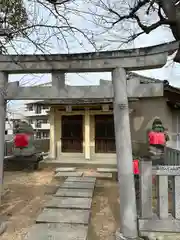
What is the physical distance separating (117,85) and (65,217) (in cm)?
269

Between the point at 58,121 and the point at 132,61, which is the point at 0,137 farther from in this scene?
the point at 58,121

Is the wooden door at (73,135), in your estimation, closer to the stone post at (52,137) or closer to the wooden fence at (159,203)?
the stone post at (52,137)

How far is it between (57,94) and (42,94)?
0.27 metres

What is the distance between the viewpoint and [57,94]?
409 centimetres

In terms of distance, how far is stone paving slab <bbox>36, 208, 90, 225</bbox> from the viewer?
4348 millimetres

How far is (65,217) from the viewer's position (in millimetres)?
4547

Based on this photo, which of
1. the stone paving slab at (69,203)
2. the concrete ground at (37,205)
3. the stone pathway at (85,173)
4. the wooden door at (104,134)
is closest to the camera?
the concrete ground at (37,205)

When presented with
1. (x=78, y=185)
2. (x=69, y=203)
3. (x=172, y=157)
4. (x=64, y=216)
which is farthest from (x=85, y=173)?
(x=64, y=216)

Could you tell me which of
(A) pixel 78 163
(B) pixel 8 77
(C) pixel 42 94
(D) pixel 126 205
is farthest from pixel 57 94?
(A) pixel 78 163

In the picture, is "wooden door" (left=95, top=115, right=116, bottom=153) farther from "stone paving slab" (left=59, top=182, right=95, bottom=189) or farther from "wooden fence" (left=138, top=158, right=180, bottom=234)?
"wooden fence" (left=138, top=158, right=180, bottom=234)

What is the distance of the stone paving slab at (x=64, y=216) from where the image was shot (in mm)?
4348

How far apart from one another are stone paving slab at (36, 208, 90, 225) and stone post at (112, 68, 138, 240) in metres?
0.83

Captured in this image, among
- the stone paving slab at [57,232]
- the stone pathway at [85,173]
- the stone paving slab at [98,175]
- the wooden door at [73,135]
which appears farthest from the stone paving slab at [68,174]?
the stone paving slab at [57,232]

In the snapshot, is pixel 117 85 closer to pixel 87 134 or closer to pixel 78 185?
pixel 78 185
